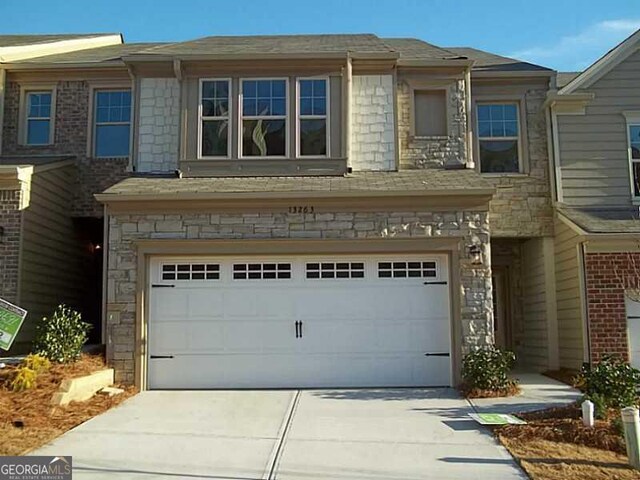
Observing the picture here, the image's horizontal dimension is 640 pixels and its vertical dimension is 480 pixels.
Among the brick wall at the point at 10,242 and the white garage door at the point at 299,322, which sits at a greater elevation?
the brick wall at the point at 10,242

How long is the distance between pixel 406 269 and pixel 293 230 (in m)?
2.00

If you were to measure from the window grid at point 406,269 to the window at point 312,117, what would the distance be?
2.57 meters

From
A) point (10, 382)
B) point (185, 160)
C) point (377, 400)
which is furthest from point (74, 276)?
point (377, 400)

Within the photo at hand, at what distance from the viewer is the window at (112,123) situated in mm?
14578

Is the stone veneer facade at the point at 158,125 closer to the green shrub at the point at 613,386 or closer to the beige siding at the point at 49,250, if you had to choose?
the beige siding at the point at 49,250

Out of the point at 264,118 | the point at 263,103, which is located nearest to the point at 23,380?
the point at 264,118

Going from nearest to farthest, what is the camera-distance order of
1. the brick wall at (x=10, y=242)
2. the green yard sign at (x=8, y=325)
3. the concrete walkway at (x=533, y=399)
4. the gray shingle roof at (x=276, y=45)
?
the green yard sign at (x=8, y=325), the concrete walkway at (x=533, y=399), the brick wall at (x=10, y=242), the gray shingle roof at (x=276, y=45)

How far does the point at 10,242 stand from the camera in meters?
12.0

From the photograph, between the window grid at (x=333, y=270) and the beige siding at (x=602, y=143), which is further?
the beige siding at (x=602, y=143)

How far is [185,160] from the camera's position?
1216 centimetres

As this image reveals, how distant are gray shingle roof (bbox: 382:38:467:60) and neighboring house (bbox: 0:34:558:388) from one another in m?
0.11

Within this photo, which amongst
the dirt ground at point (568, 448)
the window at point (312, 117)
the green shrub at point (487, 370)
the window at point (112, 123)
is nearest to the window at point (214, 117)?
the window at point (312, 117)

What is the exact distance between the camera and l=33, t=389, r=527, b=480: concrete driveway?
6129 mm

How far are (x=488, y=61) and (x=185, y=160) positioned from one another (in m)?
6.99
